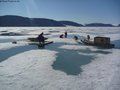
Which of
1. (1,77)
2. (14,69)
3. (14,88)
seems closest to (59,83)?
(14,88)

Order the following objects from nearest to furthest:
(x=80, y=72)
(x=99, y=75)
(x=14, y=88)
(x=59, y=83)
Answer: (x=14, y=88)
(x=59, y=83)
(x=99, y=75)
(x=80, y=72)

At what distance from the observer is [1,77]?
1304cm

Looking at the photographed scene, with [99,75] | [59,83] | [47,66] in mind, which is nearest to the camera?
[59,83]

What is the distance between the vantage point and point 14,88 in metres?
10.9

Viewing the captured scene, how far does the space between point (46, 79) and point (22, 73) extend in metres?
2.28

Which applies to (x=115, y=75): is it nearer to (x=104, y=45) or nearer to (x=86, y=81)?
(x=86, y=81)

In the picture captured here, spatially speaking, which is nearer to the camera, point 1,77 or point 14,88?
point 14,88

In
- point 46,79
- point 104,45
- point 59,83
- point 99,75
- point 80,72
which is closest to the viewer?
point 59,83

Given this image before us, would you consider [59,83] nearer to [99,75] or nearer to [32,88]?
[32,88]

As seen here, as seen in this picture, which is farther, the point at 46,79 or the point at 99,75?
the point at 99,75

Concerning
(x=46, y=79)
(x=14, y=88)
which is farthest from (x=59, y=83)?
(x=14, y=88)

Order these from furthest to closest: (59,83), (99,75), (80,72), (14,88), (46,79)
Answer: (80,72)
(99,75)
(46,79)
(59,83)
(14,88)

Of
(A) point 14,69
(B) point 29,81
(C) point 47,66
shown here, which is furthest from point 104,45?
(B) point 29,81

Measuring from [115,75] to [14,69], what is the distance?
7493 millimetres
